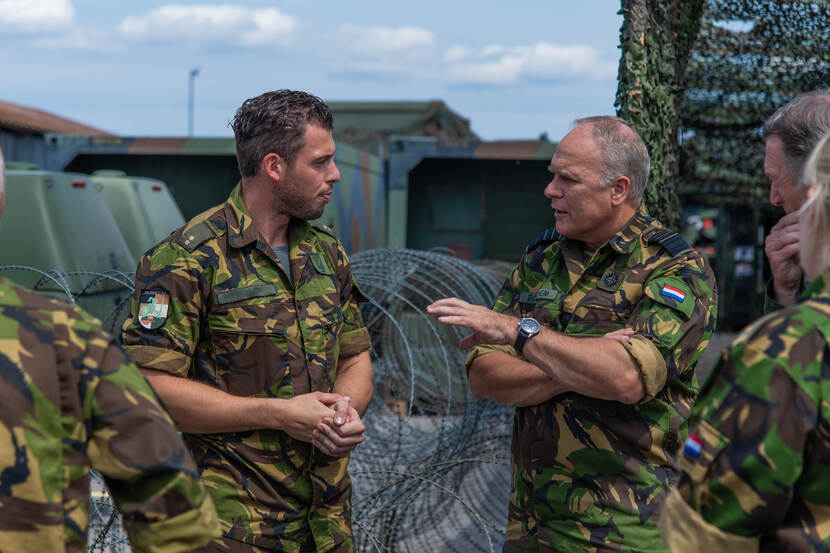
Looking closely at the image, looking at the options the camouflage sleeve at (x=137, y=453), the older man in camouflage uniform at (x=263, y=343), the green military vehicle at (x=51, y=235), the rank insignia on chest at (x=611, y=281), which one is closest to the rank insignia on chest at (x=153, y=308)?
the older man in camouflage uniform at (x=263, y=343)

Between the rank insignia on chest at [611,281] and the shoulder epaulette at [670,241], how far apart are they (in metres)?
0.14

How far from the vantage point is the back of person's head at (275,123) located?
258 centimetres

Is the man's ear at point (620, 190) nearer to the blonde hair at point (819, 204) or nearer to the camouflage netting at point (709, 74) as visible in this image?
the blonde hair at point (819, 204)

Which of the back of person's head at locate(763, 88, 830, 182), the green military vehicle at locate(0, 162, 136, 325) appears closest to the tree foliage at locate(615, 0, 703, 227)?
the back of person's head at locate(763, 88, 830, 182)

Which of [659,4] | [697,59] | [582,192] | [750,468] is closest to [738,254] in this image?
[697,59]

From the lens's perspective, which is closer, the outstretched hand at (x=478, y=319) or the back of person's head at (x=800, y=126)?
the back of person's head at (x=800, y=126)

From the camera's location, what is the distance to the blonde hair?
1389 millimetres

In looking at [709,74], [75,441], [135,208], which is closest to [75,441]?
[75,441]

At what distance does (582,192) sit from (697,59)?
128 inches

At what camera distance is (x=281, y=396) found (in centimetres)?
252

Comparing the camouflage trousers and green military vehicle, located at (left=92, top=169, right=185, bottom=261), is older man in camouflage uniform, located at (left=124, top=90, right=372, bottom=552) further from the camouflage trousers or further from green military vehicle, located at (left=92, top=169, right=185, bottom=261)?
green military vehicle, located at (left=92, top=169, right=185, bottom=261)

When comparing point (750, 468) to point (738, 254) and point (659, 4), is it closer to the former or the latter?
point (659, 4)

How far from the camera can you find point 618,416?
2.43 m

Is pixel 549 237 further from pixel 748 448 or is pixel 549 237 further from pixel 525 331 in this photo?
pixel 748 448
